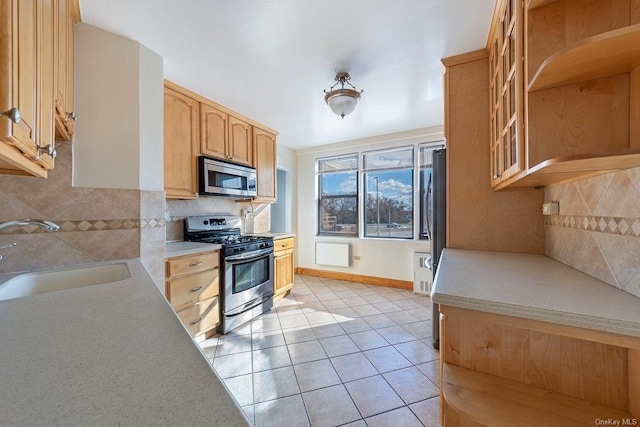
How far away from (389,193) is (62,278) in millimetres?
3835

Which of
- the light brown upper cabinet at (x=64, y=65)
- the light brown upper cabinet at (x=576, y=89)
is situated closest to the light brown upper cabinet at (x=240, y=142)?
the light brown upper cabinet at (x=64, y=65)

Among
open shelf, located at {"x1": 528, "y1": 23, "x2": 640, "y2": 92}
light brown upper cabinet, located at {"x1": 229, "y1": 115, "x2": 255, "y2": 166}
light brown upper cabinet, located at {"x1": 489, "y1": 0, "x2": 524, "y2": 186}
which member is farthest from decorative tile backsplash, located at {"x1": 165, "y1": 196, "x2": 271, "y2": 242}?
open shelf, located at {"x1": 528, "y1": 23, "x2": 640, "y2": 92}

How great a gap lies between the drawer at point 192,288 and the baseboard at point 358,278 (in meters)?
2.42

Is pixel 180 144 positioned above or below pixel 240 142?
below

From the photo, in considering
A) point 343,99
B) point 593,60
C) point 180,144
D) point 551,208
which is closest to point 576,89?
point 593,60

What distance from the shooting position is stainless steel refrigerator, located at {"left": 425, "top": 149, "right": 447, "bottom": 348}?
2.24 meters

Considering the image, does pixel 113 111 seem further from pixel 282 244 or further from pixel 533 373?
pixel 533 373

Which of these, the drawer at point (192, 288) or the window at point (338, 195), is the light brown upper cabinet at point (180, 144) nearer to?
the drawer at point (192, 288)

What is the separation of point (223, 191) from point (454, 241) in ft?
7.61

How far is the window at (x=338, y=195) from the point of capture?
447 centimetres

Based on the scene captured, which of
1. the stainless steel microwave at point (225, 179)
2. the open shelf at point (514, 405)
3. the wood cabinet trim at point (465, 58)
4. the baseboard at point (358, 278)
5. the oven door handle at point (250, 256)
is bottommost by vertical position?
the baseboard at point (358, 278)

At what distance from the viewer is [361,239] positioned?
169 inches

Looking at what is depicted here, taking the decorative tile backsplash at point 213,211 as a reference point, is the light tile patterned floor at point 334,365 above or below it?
below

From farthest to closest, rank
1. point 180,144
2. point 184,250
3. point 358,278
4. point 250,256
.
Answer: point 358,278 → point 250,256 → point 180,144 → point 184,250
